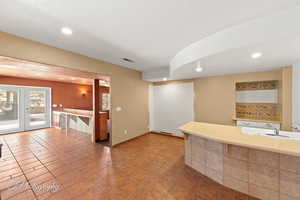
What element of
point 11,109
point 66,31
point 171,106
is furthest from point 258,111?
point 11,109

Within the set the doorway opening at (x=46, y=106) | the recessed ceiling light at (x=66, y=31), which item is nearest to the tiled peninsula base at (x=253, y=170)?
the recessed ceiling light at (x=66, y=31)

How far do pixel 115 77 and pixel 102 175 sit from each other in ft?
8.35

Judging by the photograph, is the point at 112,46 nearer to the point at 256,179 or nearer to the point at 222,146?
the point at 222,146

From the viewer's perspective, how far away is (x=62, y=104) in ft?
20.3

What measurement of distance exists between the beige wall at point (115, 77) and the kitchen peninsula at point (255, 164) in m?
2.49

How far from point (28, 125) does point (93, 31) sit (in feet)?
20.1

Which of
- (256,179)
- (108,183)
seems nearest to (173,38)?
(256,179)

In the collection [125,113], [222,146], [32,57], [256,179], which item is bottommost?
[256,179]

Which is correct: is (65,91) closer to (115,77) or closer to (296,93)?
(115,77)

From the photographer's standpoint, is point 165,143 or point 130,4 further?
point 165,143

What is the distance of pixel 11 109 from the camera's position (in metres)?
4.87

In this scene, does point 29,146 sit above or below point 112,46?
below

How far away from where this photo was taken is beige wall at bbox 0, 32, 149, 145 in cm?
193

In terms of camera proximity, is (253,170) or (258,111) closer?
(253,170)
